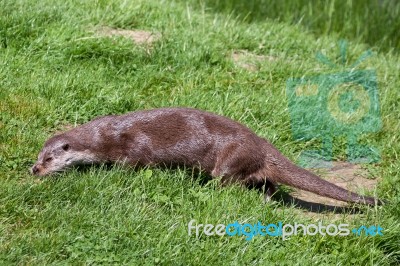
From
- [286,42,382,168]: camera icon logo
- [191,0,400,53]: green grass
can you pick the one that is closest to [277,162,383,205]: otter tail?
[286,42,382,168]: camera icon logo

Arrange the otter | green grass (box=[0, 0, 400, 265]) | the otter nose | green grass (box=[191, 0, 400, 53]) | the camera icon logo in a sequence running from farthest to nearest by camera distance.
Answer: green grass (box=[191, 0, 400, 53]), the camera icon logo, the otter, the otter nose, green grass (box=[0, 0, 400, 265])

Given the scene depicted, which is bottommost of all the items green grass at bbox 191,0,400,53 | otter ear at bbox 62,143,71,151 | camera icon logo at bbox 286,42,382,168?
green grass at bbox 191,0,400,53

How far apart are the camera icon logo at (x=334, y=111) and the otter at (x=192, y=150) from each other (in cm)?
62

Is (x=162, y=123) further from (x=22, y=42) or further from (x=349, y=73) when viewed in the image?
(x=349, y=73)

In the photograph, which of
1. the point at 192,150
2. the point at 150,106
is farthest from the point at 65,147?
the point at 150,106

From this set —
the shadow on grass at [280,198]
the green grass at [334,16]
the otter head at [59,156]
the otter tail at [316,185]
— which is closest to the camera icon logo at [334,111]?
the shadow on grass at [280,198]

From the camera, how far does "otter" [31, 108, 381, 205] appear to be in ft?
16.1

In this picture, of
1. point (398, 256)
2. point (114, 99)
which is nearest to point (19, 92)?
point (114, 99)

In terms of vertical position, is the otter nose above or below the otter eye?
below

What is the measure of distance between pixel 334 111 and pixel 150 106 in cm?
140

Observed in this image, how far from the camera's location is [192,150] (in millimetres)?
4977

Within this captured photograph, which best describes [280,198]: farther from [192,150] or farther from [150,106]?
[150,106]

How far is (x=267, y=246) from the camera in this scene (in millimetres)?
4359

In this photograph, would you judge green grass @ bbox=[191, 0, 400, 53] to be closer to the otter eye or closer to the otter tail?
the otter tail
